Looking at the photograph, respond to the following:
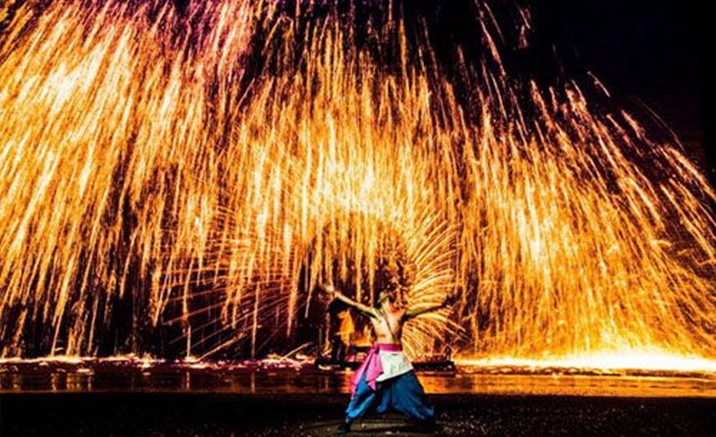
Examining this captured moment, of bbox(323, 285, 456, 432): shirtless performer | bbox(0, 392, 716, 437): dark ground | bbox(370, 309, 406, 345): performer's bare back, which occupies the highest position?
bbox(370, 309, 406, 345): performer's bare back

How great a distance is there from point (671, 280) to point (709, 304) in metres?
1.52

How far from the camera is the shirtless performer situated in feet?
27.2

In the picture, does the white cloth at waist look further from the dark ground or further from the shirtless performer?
the dark ground

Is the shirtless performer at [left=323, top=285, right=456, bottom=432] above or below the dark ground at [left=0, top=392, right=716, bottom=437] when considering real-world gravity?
above

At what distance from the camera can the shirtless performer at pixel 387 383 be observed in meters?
8.30

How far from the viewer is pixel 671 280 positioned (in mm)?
24906

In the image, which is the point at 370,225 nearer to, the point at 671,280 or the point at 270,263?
the point at 270,263

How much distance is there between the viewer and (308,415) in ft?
32.2

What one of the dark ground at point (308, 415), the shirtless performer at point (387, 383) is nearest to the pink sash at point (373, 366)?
the shirtless performer at point (387, 383)

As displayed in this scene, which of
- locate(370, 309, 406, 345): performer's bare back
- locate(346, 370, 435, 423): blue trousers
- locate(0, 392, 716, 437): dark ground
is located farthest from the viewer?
locate(370, 309, 406, 345): performer's bare back

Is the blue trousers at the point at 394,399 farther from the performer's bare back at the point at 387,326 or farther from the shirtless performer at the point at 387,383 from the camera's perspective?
the performer's bare back at the point at 387,326

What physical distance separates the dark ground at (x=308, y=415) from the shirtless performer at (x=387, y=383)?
24 cm

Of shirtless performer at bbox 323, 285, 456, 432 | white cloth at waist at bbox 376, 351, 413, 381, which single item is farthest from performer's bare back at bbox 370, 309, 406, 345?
white cloth at waist at bbox 376, 351, 413, 381

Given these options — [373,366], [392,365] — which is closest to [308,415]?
[373,366]
